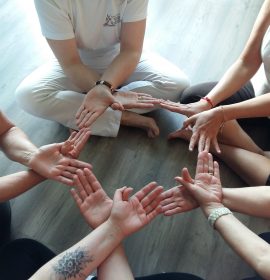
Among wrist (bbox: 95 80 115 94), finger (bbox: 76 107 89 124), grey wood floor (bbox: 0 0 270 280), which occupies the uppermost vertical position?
wrist (bbox: 95 80 115 94)

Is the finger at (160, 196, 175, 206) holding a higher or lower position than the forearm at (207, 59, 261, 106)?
lower

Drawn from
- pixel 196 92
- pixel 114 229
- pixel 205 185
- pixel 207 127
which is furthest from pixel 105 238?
pixel 196 92

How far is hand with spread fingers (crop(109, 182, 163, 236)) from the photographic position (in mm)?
954

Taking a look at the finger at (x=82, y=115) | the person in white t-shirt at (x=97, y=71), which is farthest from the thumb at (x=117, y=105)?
the finger at (x=82, y=115)

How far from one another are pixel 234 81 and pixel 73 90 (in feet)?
2.29

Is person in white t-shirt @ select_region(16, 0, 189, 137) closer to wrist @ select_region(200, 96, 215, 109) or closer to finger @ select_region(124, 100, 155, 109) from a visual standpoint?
finger @ select_region(124, 100, 155, 109)

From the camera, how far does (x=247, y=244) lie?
838 millimetres

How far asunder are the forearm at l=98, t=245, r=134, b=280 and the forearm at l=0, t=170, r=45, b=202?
39cm

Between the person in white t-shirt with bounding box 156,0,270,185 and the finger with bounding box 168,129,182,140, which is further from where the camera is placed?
the finger with bounding box 168,129,182,140

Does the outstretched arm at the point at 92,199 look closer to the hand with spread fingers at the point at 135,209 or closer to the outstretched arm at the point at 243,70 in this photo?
the hand with spread fingers at the point at 135,209

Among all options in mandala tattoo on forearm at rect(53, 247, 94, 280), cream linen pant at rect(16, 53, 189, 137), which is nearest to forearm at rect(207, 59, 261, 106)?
cream linen pant at rect(16, 53, 189, 137)

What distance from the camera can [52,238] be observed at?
123 centimetres

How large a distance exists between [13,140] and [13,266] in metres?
0.44

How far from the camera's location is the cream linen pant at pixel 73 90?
1410 millimetres
